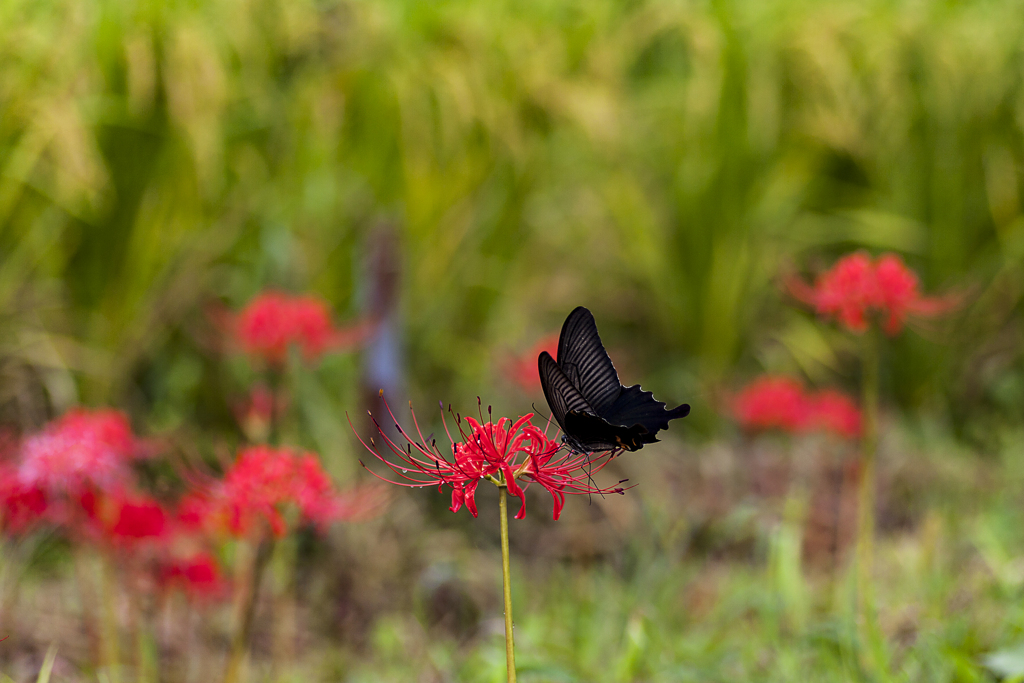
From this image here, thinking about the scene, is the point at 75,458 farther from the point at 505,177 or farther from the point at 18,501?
the point at 505,177

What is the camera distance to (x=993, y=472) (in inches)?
132

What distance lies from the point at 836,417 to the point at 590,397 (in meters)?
1.88

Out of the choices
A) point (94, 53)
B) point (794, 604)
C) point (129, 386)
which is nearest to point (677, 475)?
point (794, 604)

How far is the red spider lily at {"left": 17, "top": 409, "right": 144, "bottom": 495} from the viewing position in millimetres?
1367

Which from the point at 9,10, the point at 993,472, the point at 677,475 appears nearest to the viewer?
the point at 9,10

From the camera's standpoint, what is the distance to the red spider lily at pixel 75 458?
137 centimetres

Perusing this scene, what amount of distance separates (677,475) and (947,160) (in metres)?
2.08

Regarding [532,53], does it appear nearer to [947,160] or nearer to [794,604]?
[947,160]

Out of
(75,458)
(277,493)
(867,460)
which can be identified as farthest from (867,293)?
(75,458)

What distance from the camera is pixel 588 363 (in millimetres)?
979

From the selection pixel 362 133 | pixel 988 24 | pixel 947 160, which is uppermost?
pixel 988 24

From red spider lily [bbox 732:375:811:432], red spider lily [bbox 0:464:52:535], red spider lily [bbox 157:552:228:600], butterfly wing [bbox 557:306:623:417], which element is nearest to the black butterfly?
butterfly wing [bbox 557:306:623:417]

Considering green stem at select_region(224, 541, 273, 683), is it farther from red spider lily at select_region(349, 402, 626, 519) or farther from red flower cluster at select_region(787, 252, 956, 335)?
red flower cluster at select_region(787, 252, 956, 335)

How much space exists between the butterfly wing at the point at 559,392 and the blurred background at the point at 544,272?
1.92 feet
